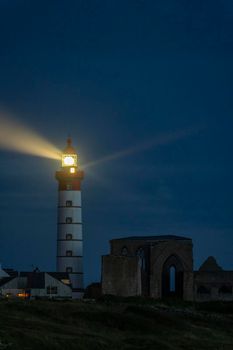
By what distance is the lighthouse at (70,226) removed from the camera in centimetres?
6600

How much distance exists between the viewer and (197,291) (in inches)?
2606

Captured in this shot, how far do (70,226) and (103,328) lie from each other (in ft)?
95.0

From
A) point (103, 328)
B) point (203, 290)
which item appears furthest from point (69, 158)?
point (103, 328)

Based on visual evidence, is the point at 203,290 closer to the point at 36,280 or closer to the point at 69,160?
the point at 36,280

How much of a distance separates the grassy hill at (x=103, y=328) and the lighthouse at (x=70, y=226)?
18534 millimetres

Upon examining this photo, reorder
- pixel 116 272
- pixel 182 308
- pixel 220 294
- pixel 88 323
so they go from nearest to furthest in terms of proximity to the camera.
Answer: pixel 88 323
pixel 182 308
pixel 116 272
pixel 220 294

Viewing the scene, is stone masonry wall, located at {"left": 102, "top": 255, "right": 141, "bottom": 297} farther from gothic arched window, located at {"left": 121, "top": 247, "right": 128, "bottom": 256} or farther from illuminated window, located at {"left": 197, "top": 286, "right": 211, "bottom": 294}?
illuminated window, located at {"left": 197, "top": 286, "right": 211, "bottom": 294}

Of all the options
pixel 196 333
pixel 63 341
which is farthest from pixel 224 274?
pixel 63 341

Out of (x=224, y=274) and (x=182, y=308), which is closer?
(x=182, y=308)

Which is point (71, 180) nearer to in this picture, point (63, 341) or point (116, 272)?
point (116, 272)

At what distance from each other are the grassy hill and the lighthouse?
730 inches

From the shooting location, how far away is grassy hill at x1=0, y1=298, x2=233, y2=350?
3127 cm

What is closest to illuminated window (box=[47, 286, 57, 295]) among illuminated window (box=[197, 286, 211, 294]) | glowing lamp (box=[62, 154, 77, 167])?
glowing lamp (box=[62, 154, 77, 167])

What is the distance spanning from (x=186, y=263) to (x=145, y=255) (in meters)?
3.06
